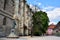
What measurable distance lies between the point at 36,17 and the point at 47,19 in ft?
17.3

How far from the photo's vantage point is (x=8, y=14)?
79.5 feet

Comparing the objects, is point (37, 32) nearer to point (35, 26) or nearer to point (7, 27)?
point (35, 26)

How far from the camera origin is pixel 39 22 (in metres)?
48.4

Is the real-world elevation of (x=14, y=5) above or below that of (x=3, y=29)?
above

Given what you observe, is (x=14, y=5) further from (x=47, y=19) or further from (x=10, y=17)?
(x=47, y=19)

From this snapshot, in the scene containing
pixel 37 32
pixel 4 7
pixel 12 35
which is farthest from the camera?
pixel 37 32

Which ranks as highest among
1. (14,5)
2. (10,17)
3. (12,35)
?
(14,5)

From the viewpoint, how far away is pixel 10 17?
82.4 ft

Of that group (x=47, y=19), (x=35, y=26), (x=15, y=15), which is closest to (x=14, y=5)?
(x=15, y=15)

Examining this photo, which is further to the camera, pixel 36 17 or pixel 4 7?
pixel 36 17

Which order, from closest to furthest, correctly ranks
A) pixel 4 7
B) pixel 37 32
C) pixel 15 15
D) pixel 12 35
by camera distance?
pixel 12 35
pixel 4 7
pixel 15 15
pixel 37 32

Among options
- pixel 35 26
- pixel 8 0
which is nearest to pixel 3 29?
pixel 8 0

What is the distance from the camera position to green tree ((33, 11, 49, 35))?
155 ft

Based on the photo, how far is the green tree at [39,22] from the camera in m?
47.3
